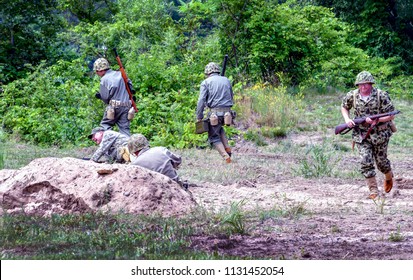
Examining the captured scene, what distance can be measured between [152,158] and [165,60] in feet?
42.9

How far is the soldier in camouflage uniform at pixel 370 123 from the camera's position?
35.0ft

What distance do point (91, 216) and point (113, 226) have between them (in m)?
0.65

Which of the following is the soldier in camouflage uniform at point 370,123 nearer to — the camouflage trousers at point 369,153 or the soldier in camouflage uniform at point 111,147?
the camouflage trousers at point 369,153

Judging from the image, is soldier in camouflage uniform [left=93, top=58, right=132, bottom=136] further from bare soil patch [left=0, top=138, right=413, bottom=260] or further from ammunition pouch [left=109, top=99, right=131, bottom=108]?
bare soil patch [left=0, top=138, right=413, bottom=260]

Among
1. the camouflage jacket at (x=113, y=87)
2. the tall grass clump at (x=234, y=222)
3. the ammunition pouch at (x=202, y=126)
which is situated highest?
the camouflage jacket at (x=113, y=87)

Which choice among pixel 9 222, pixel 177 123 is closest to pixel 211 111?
pixel 177 123

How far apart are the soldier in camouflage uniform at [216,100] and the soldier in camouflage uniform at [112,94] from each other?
1693 millimetres

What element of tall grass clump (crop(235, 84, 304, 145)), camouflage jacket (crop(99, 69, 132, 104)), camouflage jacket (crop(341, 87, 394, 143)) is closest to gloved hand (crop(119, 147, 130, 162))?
camouflage jacket (crop(99, 69, 132, 104))

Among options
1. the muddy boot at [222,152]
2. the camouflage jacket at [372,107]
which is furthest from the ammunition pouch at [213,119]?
the camouflage jacket at [372,107]

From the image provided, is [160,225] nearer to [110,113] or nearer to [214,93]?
[110,113]

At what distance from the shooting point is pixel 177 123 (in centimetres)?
1875

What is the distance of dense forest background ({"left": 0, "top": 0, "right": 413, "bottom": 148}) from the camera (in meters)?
20.1

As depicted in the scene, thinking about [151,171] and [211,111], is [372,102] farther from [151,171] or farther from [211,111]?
[211,111]

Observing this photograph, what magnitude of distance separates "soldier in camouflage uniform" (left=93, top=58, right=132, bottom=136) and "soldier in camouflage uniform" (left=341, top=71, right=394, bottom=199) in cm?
454
